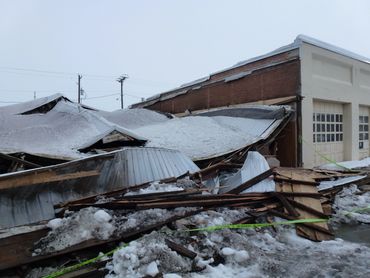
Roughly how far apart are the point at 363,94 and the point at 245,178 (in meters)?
10.2

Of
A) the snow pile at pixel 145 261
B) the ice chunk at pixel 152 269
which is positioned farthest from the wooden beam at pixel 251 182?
the ice chunk at pixel 152 269

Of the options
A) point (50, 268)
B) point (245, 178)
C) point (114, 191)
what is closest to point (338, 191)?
point (245, 178)

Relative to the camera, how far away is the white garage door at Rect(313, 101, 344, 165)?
40.4 ft

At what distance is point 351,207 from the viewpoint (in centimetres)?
745

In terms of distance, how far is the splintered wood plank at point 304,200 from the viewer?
5.58 meters

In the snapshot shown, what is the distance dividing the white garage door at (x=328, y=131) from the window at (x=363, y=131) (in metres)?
1.52

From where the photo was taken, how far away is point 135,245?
432 cm

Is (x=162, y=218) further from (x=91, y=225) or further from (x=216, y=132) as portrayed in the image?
(x=216, y=132)

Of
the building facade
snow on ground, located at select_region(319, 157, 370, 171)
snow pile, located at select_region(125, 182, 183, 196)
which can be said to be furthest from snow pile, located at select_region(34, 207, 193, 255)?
snow on ground, located at select_region(319, 157, 370, 171)

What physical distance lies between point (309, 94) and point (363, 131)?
5289mm

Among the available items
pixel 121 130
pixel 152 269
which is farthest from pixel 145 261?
pixel 121 130

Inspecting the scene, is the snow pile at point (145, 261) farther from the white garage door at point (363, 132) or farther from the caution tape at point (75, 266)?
the white garage door at point (363, 132)

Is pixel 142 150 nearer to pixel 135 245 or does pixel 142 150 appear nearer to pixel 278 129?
pixel 135 245

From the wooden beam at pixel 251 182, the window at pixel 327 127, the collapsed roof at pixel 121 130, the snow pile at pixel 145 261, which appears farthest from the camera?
the window at pixel 327 127
